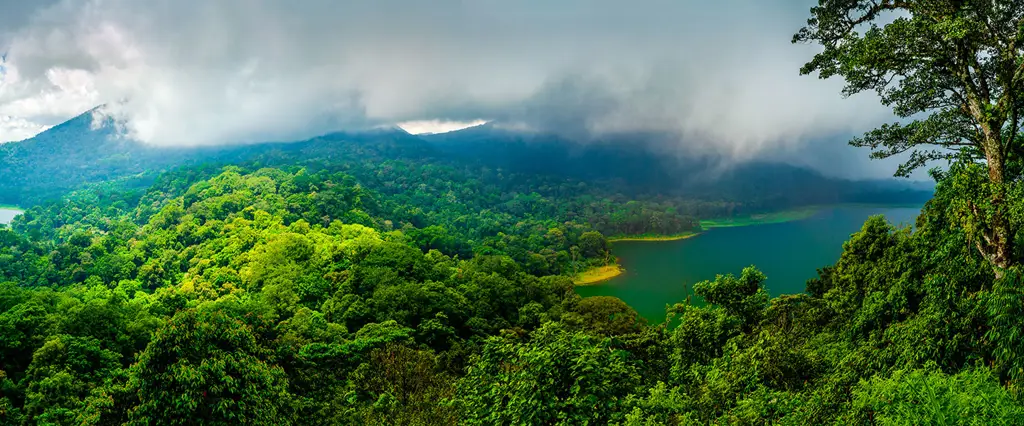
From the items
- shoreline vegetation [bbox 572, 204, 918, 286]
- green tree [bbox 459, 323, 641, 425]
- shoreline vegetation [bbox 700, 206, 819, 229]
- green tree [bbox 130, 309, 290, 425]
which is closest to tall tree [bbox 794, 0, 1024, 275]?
green tree [bbox 459, 323, 641, 425]

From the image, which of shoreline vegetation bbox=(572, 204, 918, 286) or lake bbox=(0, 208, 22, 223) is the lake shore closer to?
shoreline vegetation bbox=(572, 204, 918, 286)

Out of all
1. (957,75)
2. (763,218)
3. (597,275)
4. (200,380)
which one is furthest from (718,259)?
(200,380)

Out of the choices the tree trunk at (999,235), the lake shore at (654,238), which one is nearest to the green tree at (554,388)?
the tree trunk at (999,235)

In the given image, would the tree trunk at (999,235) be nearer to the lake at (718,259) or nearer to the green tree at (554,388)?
the green tree at (554,388)

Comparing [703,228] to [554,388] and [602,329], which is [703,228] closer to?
[602,329]

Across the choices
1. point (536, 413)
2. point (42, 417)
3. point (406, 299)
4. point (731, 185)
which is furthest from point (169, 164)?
point (731, 185)
